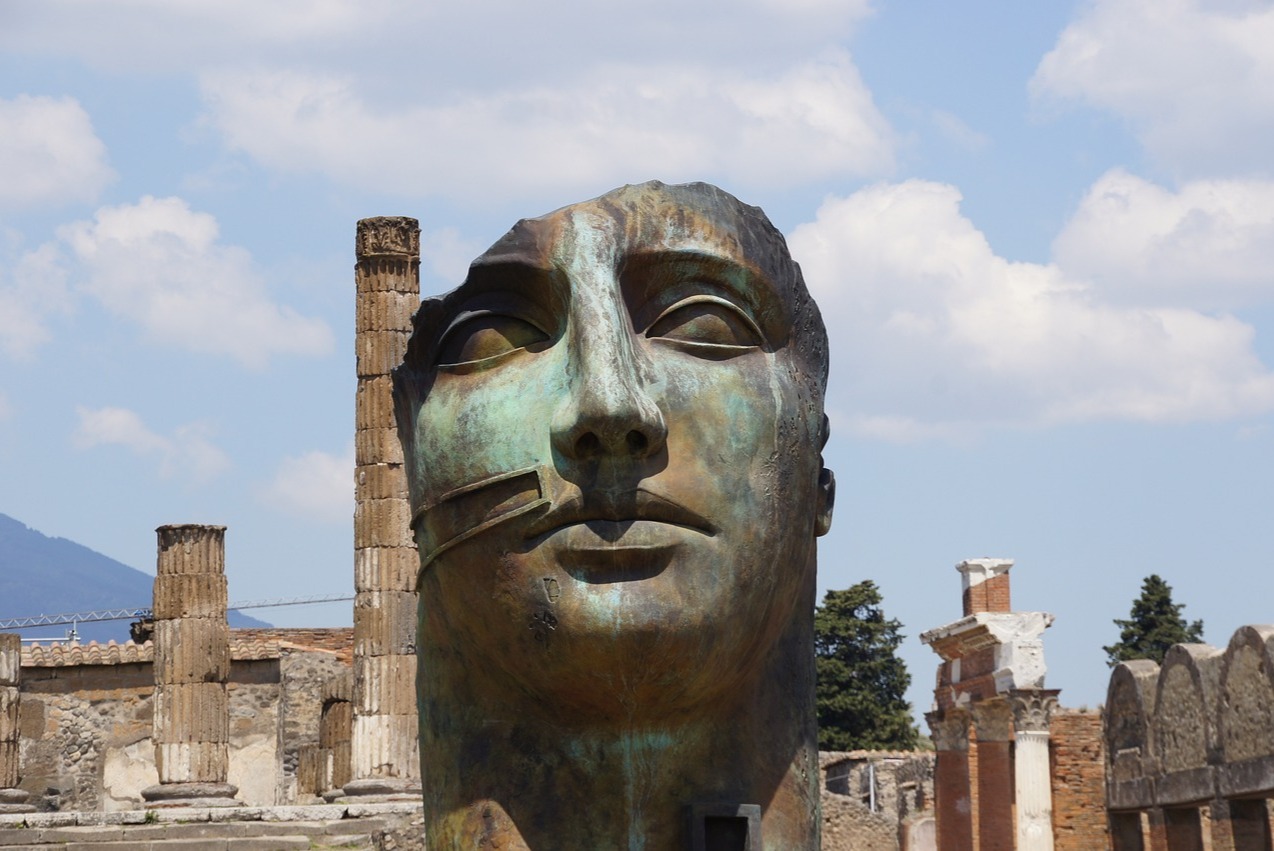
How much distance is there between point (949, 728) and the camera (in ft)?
84.6

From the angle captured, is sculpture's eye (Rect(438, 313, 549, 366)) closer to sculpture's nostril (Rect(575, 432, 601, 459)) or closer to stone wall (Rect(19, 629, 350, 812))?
sculpture's nostril (Rect(575, 432, 601, 459))

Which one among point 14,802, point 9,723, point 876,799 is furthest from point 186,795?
point 876,799

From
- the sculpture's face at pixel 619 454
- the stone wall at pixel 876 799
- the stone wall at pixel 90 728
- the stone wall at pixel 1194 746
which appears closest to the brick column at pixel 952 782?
the stone wall at pixel 876 799

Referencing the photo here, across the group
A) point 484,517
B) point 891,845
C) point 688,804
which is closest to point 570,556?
point 484,517

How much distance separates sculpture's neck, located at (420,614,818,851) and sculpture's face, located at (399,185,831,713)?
10cm

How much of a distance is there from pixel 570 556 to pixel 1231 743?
1352 cm

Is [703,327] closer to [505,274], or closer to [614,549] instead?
[505,274]

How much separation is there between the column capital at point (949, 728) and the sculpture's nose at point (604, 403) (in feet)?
73.8

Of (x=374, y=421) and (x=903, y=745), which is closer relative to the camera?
(x=374, y=421)

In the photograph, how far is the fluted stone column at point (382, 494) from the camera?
768 inches

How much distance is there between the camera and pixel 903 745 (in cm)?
4072

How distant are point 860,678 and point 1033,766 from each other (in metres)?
17.4

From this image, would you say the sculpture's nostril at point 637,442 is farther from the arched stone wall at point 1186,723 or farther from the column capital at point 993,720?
the column capital at point 993,720

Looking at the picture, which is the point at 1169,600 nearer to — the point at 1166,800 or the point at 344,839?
the point at 1166,800
